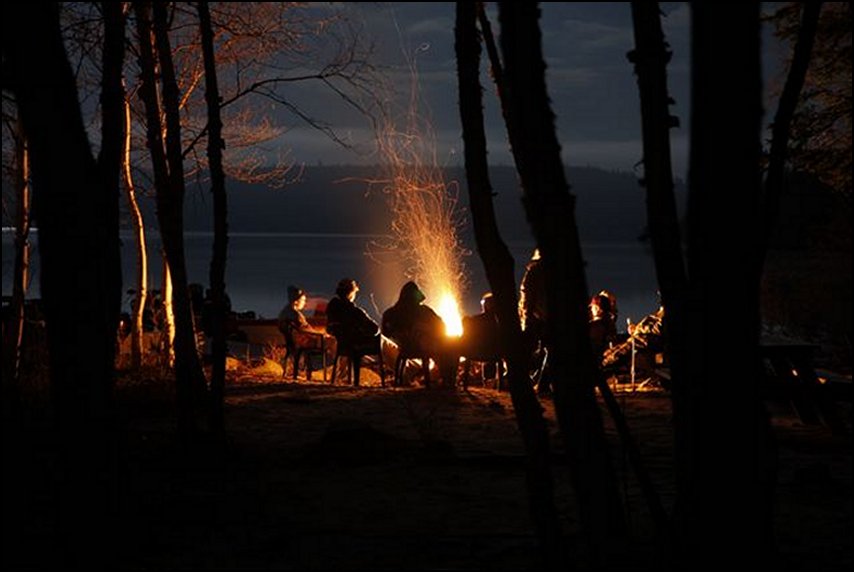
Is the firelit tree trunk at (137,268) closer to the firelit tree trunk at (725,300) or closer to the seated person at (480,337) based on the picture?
the seated person at (480,337)

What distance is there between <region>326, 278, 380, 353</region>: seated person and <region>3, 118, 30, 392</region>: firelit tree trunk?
3468mm

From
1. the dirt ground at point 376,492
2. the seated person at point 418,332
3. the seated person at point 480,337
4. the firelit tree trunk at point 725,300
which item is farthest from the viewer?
the seated person at point 418,332

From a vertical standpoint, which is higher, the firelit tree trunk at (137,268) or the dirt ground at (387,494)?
the firelit tree trunk at (137,268)

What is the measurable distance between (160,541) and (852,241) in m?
26.2

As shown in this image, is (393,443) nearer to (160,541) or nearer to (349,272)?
(160,541)

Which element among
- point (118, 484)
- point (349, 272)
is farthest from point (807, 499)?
point (349, 272)

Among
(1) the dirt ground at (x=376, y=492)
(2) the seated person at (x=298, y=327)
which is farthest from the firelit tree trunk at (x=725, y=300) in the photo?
(2) the seated person at (x=298, y=327)

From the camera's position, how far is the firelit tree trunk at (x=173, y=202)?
862 centimetres

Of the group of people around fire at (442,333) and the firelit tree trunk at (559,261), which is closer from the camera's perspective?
the firelit tree trunk at (559,261)

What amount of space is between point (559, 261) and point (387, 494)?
341 cm

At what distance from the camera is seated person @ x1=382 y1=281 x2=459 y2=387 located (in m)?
13.5

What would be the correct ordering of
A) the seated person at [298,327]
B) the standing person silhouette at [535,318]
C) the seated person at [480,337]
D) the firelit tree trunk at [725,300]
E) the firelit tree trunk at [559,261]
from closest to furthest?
the firelit tree trunk at [725,300] < the firelit tree trunk at [559,261] < the standing person silhouette at [535,318] < the seated person at [480,337] < the seated person at [298,327]

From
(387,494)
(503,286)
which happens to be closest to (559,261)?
(503,286)

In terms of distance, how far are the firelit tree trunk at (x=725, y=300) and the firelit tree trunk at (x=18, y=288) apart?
21.6 feet
